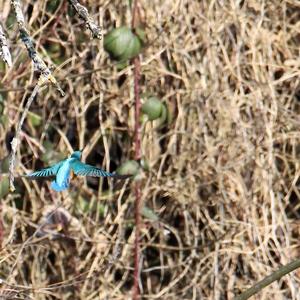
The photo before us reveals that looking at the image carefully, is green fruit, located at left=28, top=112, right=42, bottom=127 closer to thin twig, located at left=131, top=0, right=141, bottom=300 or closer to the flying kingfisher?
thin twig, located at left=131, top=0, right=141, bottom=300

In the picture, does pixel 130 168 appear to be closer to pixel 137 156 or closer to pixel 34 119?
pixel 137 156

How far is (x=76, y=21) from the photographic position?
10.6ft

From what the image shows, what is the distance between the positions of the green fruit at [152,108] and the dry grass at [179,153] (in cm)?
19

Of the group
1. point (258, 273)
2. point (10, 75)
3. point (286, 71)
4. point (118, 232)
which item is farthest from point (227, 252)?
point (10, 75)

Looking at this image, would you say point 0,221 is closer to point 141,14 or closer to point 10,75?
point 10,75

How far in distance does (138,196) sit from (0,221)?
46 centimetres

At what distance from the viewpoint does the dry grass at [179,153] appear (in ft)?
10.2

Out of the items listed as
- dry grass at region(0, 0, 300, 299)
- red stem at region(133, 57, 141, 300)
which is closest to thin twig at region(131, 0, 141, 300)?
red stem at region(133, 57, 141, 300)

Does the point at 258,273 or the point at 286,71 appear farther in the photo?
the point at 286,71

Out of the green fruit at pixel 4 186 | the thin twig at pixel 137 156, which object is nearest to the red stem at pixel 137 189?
the thin twig at pixel 137 156

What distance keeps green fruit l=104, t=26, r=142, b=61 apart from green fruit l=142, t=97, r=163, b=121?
0.17m

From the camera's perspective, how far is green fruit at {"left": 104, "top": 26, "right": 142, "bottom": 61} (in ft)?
9.29

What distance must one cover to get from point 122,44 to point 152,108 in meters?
0.24

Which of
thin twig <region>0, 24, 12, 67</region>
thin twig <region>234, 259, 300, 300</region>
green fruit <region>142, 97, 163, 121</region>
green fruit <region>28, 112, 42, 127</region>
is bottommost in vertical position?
thin twig <region>234, 259, 300, 300</region>
